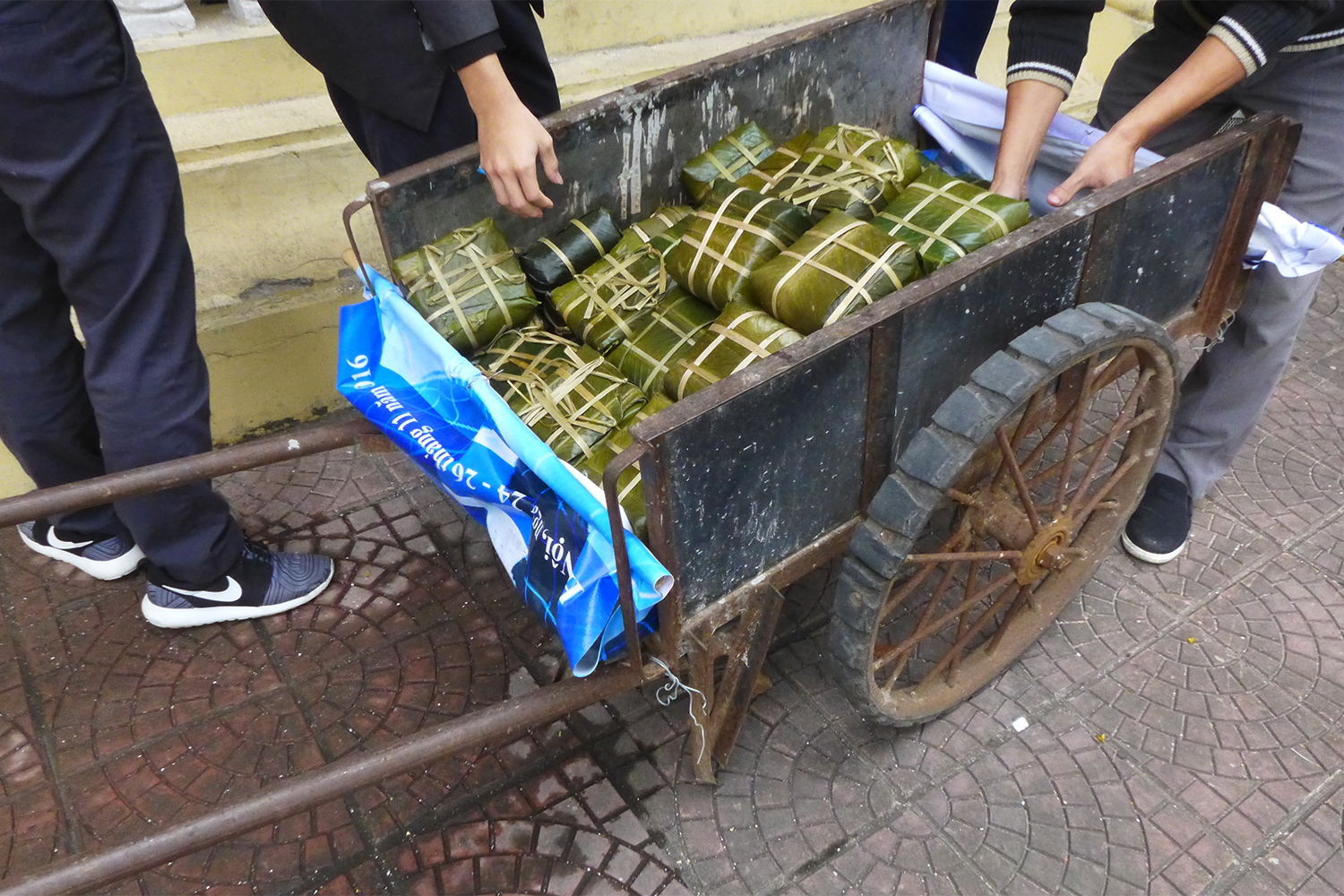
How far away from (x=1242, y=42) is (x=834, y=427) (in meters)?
1.24

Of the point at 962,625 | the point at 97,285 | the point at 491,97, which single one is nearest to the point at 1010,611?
the point at 962,625

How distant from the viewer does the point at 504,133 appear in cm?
196

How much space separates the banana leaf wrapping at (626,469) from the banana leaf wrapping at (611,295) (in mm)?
281

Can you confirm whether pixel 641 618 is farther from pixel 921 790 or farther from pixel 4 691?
pixel 4 691

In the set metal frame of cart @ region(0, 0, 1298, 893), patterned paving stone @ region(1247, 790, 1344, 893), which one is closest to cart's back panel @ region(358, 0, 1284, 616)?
metal frame of cart @ region(0, 0, 1298, 893)

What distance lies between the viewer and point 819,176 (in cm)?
250

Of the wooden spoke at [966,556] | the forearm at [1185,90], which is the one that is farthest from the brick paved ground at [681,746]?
the forearm at [1185,90]

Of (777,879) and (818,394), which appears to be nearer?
(818,394)

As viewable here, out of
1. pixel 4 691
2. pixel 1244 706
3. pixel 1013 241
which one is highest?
pixel 1013 241

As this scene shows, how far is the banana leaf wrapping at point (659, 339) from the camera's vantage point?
222 centimetres

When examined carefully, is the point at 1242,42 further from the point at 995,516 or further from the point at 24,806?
the point at 24,806

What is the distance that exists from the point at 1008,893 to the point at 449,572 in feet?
5.48

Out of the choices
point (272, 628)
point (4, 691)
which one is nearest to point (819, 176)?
point (272, 628)

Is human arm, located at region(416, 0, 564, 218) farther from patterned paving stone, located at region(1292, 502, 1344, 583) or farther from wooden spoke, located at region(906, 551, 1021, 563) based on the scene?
patterned paving stone, located at region(1292, 502, 1344, 583)
